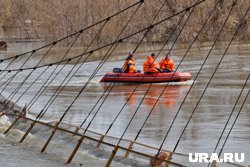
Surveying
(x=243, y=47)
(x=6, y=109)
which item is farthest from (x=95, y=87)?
(x=243, y=47)

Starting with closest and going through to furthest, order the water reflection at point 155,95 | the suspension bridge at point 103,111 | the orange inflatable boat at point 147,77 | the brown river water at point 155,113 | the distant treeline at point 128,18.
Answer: the suspension bridge at point 103,111, the brown river water at point 155,113, the water reflection at point 155,95, the orange inflatable boat at point 147,77, the distant treeline at point 128,18

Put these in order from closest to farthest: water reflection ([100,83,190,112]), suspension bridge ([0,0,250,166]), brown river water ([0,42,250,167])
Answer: suspension bridge ([0,0,250,166]), brown river water ([0,42,250,167]), water reflection ([100,83,190,112])

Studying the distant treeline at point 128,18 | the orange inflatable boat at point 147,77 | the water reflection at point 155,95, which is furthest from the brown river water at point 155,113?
the distant treeline at point 128,18

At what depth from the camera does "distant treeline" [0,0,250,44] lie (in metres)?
49.2

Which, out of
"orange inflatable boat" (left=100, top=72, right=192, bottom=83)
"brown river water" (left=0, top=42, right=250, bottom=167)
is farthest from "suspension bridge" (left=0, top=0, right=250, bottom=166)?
"orange inflatable boat" (left=100, top=72, right=192, bottom=83)

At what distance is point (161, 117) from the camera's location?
1784 cm

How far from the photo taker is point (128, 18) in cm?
4872

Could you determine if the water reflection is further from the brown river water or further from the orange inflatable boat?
the orange inflatable boat

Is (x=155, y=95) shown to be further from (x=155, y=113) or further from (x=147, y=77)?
(x=155, y=113)

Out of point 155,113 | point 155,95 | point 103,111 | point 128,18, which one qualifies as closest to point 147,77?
point 155,95

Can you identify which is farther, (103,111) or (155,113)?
(103,111)

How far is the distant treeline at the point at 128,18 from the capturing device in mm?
49191

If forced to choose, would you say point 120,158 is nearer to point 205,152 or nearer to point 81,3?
point 205,152

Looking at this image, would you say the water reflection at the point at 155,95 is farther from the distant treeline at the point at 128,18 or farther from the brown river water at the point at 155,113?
the distant treeline at the point at 128,18
